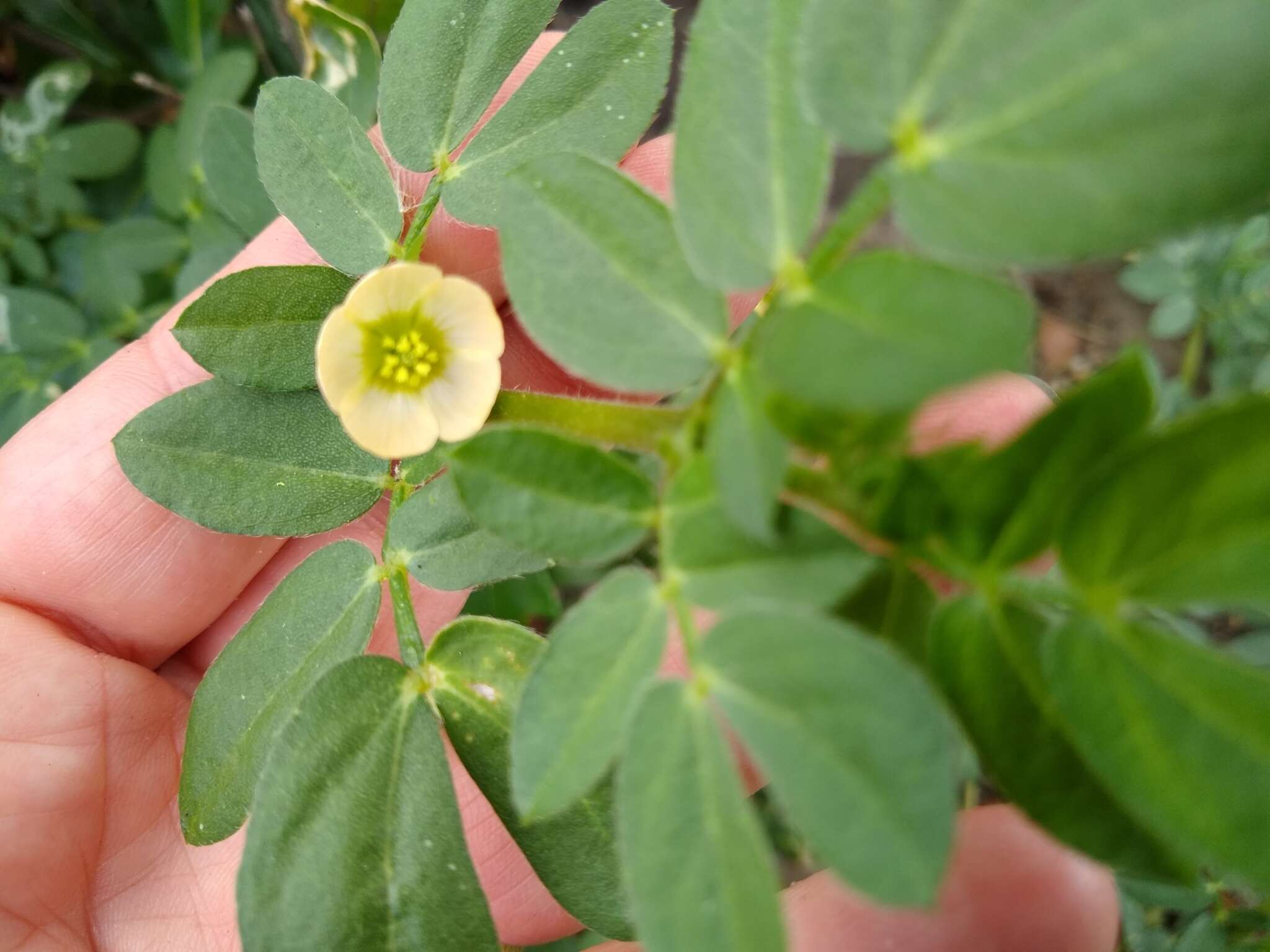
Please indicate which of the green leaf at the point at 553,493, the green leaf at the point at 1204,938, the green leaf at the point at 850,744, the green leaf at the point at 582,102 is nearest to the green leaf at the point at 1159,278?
the green leaf at the point at 1204,938

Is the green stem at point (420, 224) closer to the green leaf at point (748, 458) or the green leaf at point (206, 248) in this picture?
the green leaf at point (748, 458)

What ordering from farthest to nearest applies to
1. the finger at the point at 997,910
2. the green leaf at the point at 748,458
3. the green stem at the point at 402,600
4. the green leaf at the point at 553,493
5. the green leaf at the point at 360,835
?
the finger at the point at 997,910 → the green stem at the point at 402,600 → the green leaf at the point at 360,835 → the green leaf at the point at 553,493 → the green leaf at the point at 748,458

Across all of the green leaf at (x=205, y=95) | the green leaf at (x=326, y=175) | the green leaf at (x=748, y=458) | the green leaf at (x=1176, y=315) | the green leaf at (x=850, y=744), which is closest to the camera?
the green leaf at (x=850, y=744)

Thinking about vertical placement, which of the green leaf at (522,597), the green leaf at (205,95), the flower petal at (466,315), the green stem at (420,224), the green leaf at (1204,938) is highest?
the green leaf at (205,95)

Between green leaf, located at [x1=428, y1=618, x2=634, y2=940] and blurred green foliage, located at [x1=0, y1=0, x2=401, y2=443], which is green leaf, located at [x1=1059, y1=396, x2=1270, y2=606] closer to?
green leaf, located at [x1=428, y1=618, x2=634, y2=940]

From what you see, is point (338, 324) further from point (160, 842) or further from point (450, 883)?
point (160, 842)
